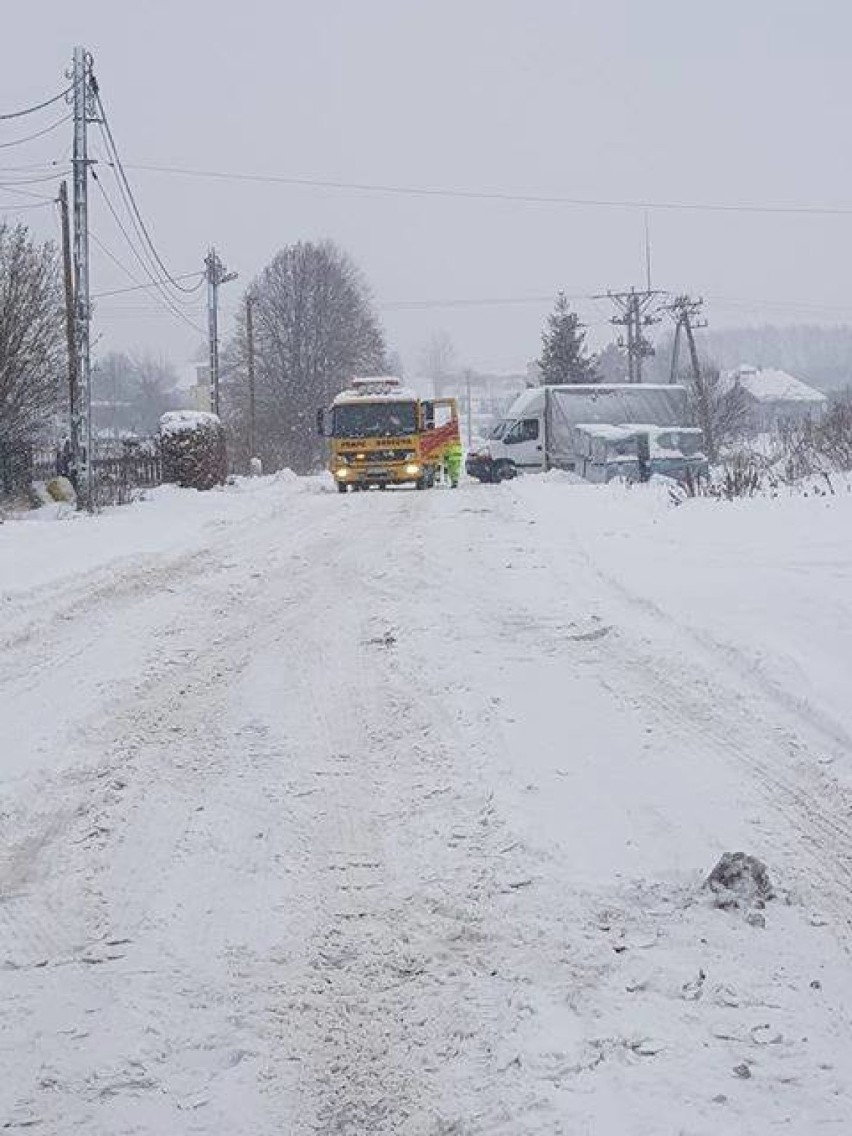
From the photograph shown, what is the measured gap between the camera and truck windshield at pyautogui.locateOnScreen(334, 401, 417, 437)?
28.3m

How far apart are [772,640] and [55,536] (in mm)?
11997

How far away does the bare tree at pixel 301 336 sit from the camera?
206ft

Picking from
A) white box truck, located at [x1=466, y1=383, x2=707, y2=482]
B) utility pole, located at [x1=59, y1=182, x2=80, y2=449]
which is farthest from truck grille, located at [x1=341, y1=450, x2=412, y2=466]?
utility pole, located at [x1=59, y1=182, x2=80, y2=449]

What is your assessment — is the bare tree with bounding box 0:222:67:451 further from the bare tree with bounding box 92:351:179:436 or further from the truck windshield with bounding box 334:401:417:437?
the bare tree with bounding box 92:351:179:436

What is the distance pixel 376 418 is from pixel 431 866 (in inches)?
975

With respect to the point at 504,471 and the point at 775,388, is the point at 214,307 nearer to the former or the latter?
the point at 504,471

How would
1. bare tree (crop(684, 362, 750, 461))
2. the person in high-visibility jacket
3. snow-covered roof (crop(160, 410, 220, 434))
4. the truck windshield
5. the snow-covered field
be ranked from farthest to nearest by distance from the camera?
1. bare tree (crop(684, 362, 750, 461))
2. the person in high-visibility jacket
3. snow-covered roof (crop(160, 410, 220, 434))
4. the truck windshield
5. the snow-covered field

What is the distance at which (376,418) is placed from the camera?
28.3m

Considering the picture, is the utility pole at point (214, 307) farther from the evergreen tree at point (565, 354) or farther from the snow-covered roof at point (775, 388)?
the snow-covered roof at point (775, 388)

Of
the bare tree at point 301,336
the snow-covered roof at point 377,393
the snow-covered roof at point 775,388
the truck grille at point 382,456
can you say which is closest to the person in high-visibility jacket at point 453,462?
the snow-covered roof at point 377,393

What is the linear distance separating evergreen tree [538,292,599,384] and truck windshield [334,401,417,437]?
113 ft

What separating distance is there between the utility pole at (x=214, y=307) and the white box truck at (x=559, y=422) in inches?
421

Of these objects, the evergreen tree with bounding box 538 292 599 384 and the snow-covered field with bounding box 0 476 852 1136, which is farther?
the evergreen tree with bounding box 538 292 599 384

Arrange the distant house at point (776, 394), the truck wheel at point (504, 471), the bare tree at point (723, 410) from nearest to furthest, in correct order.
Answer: the truck wheel at point (504, 471) < the bare tree at point (723, 410) < the distant house at point (776, 394)
